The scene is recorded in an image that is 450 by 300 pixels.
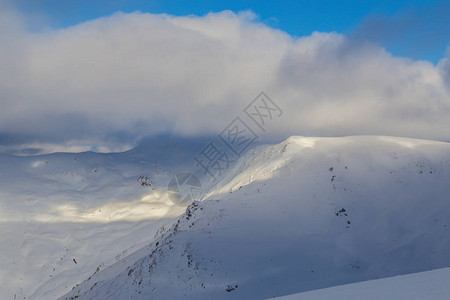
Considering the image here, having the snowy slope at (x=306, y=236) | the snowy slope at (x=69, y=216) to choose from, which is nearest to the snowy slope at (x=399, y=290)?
the snowy slope at (x=306, y=236)

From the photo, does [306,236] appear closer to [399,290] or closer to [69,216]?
[399,290]

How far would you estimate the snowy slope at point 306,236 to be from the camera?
57.5 feet

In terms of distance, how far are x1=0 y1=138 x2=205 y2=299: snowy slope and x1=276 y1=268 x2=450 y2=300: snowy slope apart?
2723 cm

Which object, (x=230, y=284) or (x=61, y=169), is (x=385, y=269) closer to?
(x=230, y=284)

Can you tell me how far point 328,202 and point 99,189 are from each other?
44362 millimetres

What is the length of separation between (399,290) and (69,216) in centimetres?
4734

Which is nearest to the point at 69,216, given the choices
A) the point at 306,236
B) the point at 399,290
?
the point at 306,236

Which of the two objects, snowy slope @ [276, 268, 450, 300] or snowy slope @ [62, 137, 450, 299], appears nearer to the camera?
snowy slope @ [276, 268, 450, 300]

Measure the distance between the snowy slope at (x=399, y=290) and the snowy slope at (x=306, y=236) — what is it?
425 inches

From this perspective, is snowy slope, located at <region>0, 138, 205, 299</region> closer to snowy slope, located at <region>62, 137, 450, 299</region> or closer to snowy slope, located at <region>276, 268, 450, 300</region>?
snowy slope, located at <region>62, 137, 450, 299</region>

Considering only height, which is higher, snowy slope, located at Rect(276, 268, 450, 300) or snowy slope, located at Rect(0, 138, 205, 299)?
snowy slope, located at Rect(0, 138, 205, 299)

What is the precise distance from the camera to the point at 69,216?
4525 cm

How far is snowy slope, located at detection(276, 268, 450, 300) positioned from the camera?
5.25m

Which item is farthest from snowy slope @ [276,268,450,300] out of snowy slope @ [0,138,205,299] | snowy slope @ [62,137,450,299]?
snowy slope @ [0,138,205,299]
